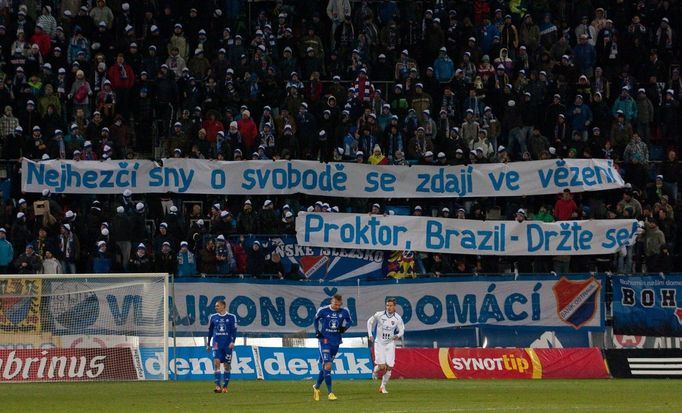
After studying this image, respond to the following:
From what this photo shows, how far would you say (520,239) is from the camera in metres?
35.7

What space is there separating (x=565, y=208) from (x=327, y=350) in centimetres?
1138

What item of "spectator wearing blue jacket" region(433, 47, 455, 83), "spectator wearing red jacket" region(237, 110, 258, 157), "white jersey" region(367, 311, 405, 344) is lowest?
"white jersey" region(367, 311, 405, 344)

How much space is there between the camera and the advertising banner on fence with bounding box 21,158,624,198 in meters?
36.8

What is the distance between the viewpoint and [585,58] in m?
41.3

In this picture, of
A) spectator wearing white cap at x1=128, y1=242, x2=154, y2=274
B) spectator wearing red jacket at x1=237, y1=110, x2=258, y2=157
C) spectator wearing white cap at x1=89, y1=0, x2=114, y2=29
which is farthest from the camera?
spectator wearing white cap at x1=89, y1=0, x2=114, y2=29

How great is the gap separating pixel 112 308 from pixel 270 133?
7793 mm

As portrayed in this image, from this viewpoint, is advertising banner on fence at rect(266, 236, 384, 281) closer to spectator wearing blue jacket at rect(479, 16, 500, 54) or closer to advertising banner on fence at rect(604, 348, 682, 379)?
advertising banner on fence at rect(604, 348, 682, 379)

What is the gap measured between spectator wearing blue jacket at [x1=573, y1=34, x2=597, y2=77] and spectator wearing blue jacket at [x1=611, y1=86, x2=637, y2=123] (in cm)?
188

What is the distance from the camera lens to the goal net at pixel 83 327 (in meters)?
31.8

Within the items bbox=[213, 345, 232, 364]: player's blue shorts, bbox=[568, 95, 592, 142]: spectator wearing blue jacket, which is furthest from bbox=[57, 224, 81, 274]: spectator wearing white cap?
bbox=[568, 95, 592, 142]: spectator wearing blue jacket

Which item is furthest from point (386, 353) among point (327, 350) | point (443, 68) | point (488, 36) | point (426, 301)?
point (488, 36)

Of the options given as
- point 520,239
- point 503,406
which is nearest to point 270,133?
point 520,239

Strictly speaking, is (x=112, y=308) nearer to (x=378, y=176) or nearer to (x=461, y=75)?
(x=378, y=176)

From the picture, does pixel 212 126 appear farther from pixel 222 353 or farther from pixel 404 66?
pixel 222 353
